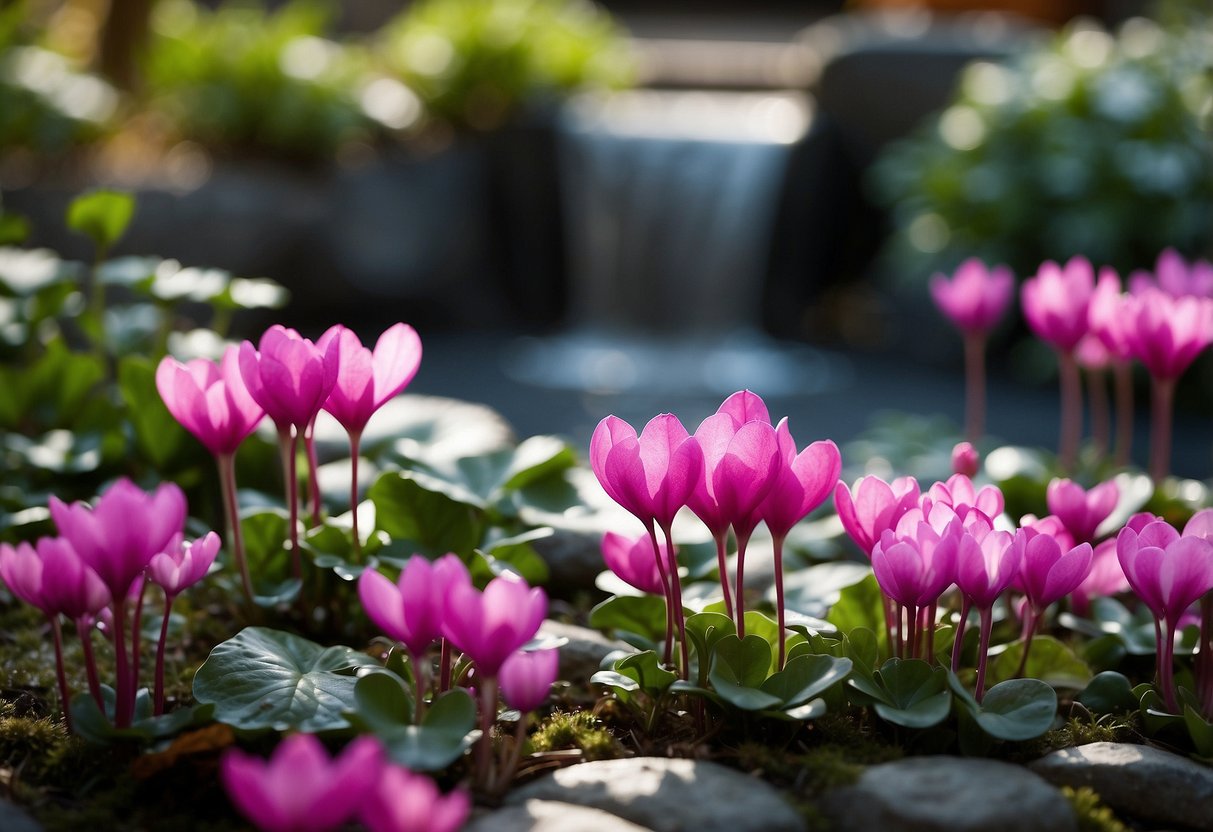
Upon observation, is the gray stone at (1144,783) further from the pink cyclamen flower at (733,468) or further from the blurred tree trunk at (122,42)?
the blurred tree trunk at (122,42)

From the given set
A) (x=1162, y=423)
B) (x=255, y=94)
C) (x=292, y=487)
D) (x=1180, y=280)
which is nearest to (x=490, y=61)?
(x=255, y=94)

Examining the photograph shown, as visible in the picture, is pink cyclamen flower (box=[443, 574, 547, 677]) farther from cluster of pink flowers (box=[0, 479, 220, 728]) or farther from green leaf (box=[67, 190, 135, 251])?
green leaf (box=[67, 190, 135, 251])

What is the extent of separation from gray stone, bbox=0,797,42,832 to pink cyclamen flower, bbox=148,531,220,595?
0.23 metres

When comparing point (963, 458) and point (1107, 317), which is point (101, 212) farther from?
point (1107, 317)

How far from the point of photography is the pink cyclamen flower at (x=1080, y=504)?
4.88ft

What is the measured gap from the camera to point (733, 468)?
3.90 feet

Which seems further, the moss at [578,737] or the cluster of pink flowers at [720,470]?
the moss at [578,737]

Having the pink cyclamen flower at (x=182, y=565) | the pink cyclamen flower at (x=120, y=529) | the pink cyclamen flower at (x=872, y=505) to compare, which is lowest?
the pink cyclamen flower at (x=182, y=565)

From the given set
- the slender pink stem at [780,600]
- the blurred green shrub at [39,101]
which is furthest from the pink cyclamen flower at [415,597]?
the blurred green shrub at [39,101]

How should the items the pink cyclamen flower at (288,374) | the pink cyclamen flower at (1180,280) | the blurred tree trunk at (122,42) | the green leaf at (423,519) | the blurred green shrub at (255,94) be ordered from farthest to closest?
the blurred tree trunk at (122,42), the blurred green shrub at (255,94), the pink cyclamen flower at (1180,280), the green leaf at (423,519), the pink cyclamen flower at (288,374)

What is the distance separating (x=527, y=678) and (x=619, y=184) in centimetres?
600

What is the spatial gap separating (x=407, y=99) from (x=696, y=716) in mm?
6016

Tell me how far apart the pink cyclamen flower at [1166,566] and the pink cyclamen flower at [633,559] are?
1.53ft

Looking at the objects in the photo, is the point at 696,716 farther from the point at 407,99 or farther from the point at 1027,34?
the point at 1027,34
